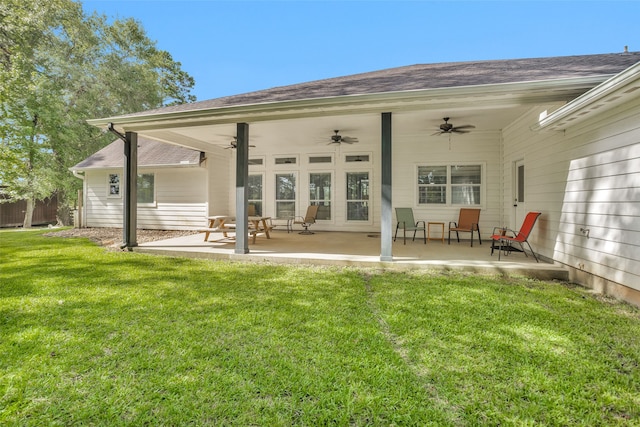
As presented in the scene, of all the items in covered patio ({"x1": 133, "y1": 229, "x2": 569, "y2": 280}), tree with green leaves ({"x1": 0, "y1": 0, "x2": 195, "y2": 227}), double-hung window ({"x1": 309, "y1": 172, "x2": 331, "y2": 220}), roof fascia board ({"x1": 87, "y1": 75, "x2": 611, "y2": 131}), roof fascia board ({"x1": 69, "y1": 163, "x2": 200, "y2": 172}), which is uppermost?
tree with green leaves ({"x1": 0, "y1": 0, "x2": 195, "y2": 227})

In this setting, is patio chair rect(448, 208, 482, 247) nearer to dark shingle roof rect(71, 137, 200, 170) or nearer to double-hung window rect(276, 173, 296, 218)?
double-hung window rect(276, 173, 296, 218)

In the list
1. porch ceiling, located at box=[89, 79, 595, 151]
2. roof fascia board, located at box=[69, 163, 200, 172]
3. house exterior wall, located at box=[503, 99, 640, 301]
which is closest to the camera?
house exterior wall, located at box=[503, 99, 640, 301]

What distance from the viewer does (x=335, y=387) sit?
6.20 feet

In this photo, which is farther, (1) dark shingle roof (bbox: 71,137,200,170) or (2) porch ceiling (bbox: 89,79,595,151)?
(1) dark shingle roof (bbox: 71,137,200,170)

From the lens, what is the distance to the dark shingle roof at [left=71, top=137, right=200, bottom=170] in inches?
391

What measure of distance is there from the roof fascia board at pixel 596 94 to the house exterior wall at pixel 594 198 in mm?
351

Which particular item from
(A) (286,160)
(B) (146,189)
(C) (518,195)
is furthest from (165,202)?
(C) (518,195)

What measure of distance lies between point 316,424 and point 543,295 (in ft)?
11.2

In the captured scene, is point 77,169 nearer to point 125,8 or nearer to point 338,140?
point 338,140

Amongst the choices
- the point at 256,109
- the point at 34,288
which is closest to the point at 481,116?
the point at 256,109

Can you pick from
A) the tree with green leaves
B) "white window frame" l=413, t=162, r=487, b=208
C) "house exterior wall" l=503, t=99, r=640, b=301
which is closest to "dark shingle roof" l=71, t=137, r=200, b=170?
the tree with green leaves

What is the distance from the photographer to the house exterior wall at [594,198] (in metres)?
3.32

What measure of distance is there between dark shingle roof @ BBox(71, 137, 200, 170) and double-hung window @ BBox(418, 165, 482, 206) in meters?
6.79

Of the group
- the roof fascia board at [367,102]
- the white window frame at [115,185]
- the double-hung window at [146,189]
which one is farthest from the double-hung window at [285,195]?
the white window frame at [115,185]
